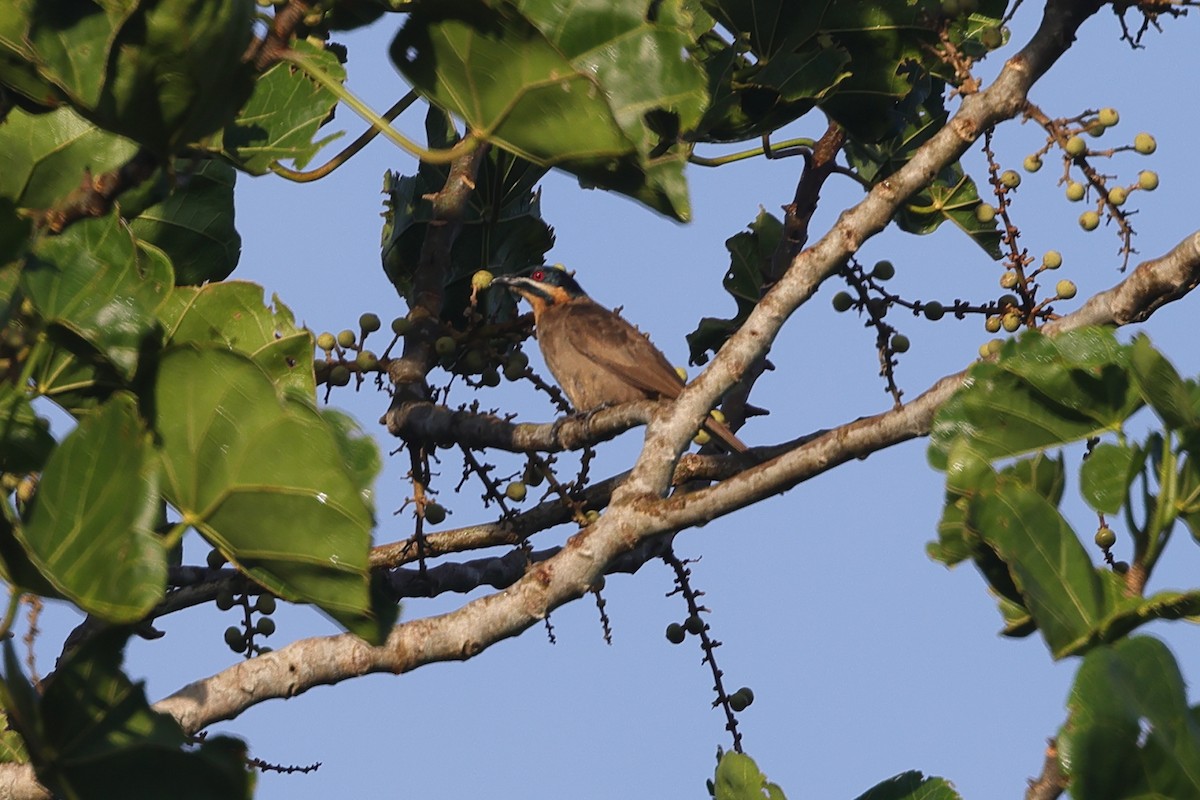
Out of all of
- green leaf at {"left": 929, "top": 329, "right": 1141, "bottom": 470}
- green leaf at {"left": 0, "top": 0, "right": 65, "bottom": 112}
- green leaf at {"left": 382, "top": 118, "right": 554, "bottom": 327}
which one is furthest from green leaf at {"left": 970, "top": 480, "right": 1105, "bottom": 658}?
green leaf at {"left": 382, "top": 118, "right": 554, "bottom": 327}

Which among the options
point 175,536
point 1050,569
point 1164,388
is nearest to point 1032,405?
point 1164,388

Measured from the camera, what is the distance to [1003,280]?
4387mm

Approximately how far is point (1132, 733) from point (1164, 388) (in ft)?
1.99

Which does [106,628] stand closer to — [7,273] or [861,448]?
[7,273]

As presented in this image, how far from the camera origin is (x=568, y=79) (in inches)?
96.2

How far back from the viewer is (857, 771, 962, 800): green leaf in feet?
10.7

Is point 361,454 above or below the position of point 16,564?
above

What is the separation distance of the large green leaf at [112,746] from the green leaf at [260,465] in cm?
39

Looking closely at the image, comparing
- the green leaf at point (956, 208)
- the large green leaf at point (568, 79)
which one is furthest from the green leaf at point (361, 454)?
the green leaf at point (956, 208)

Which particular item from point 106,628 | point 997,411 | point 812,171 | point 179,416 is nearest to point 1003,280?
point 812,171

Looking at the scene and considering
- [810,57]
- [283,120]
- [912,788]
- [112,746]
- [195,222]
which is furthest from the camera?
[195,222]

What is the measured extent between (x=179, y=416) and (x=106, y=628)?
0.46m

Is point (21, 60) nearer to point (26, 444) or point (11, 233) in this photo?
point (11, 233)

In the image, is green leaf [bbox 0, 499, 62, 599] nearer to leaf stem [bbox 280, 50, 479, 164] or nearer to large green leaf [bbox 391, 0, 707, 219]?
leaf stem [bbox 280, 50, 479, 164]
